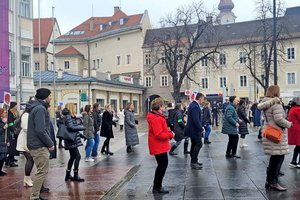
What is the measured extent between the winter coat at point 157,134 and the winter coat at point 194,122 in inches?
119

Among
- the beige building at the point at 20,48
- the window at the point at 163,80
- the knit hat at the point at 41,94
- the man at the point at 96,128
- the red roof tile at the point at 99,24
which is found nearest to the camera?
the knit hat at the point at 41,94

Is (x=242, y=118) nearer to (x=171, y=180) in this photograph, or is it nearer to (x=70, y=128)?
(x=171, y=180)

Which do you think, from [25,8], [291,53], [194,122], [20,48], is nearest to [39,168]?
[194,122]

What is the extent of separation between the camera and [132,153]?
16.4m

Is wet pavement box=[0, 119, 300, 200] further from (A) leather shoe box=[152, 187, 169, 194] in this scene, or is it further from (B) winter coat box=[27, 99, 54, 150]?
(B) winter coat box=[27, 99, 54, 150]

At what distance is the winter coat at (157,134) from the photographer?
28.3 feet

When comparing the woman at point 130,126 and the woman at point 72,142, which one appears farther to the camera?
the woman at point 130,126

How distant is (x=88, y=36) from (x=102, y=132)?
73.4m

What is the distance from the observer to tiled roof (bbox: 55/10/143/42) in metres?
79.6

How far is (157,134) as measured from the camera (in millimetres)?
8586

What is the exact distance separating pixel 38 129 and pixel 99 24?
84.0m

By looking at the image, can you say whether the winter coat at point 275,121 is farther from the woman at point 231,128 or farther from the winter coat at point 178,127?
the winter coat at point 178,127

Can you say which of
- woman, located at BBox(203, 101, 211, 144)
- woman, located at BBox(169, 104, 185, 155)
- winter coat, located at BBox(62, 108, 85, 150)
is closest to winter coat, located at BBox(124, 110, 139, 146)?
woman, located at BBox(169, 104, 185, 155)

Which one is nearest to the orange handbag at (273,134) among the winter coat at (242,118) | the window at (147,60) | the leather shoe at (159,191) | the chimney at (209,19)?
the leather shoe at (159,191)
